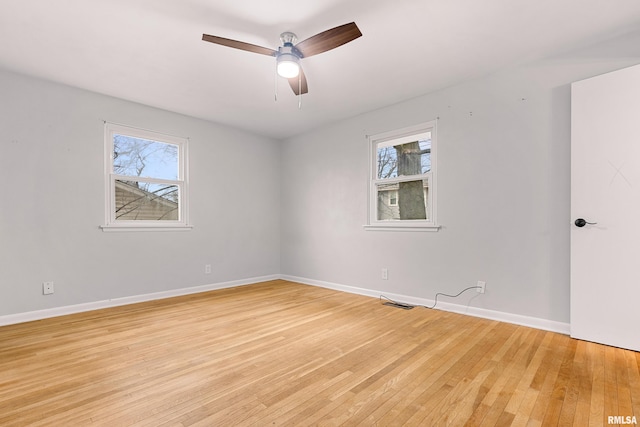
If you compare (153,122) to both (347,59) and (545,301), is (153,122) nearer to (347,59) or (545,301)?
(347,59)

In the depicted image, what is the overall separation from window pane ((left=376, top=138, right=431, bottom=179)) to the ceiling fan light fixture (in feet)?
6.39

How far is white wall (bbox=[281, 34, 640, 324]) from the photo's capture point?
281 centimetres

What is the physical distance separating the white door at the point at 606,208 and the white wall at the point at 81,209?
14.0 feet

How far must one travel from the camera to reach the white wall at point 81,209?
3133 millimetres

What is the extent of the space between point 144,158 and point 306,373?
3551 mm

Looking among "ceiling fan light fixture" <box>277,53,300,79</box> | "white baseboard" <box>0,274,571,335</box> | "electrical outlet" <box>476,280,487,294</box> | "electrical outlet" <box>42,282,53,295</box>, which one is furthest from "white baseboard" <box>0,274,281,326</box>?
"electrical outlet" <box>476,280,487,294</box>

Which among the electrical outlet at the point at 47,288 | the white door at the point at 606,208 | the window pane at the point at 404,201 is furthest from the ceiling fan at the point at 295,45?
the electrical outlet at the point at 47,288

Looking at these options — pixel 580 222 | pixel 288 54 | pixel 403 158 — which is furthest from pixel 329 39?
pixel 580 222

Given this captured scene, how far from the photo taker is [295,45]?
2396 mm

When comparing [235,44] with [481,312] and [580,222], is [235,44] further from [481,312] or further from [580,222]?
[481,312]

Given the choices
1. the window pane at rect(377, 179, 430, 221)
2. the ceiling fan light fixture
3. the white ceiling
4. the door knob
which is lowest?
the door knob

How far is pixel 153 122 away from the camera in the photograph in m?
4.10

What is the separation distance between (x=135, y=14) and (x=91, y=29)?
48 cm

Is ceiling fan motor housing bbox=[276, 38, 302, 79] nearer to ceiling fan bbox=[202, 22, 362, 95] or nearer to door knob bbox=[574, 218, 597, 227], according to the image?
ceiling fan bbox=[202, 22, 362, 95]
